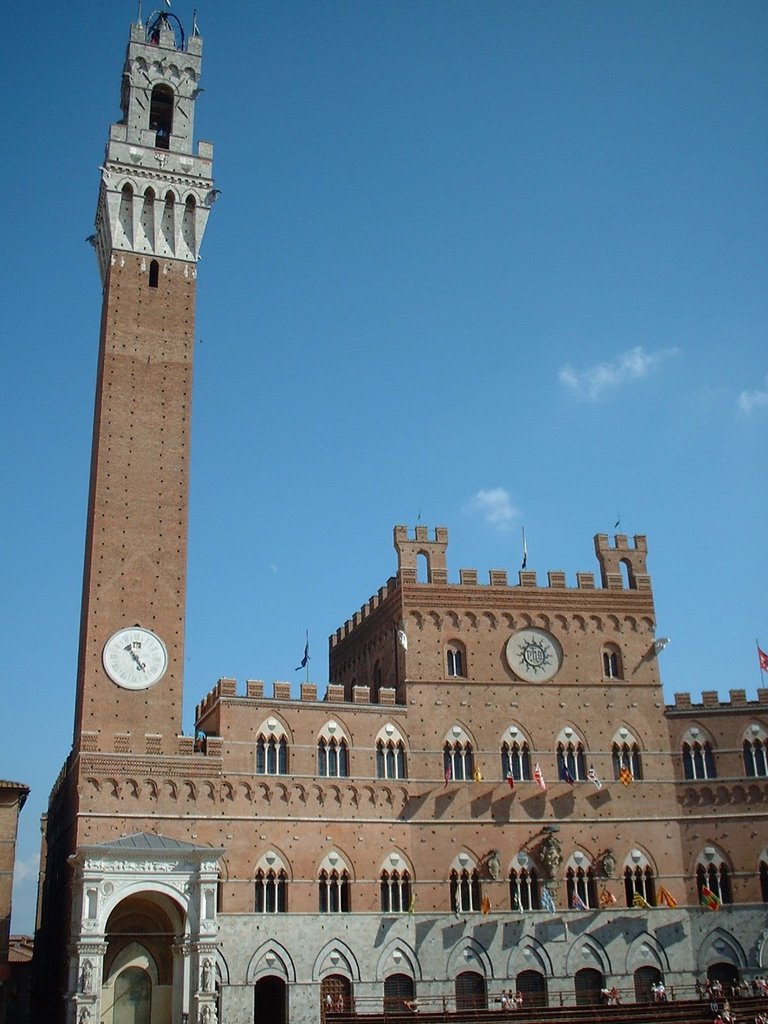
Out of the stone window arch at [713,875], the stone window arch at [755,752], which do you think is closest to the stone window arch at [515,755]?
the stone window arch at [713,875]

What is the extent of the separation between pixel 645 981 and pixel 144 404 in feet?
99.8

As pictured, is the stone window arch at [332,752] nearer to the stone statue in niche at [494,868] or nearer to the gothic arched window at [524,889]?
the stone statue in niche at [494,868]

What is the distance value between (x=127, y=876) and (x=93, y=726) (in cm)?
572

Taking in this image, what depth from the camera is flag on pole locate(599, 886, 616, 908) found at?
44.1 meters

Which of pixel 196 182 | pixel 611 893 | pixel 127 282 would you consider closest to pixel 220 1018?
pixel 611 893

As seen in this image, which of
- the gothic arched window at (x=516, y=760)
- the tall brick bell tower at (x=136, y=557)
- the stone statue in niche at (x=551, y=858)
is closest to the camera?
the tall brick bell tower at (x=136, y=557)

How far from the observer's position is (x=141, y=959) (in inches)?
1533

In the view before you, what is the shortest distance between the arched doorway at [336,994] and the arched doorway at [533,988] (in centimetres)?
671

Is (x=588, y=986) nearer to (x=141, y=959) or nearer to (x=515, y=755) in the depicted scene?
(x=515, y=755)

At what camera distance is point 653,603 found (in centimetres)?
4984

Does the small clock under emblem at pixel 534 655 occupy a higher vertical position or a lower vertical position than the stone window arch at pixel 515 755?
higher

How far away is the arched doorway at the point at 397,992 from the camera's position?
41.3 metres

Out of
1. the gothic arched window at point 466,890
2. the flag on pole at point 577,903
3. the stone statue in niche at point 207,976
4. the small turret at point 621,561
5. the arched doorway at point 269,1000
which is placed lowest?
the arched doorway at point 269,1000

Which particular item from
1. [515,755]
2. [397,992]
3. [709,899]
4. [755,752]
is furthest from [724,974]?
[397,992]
